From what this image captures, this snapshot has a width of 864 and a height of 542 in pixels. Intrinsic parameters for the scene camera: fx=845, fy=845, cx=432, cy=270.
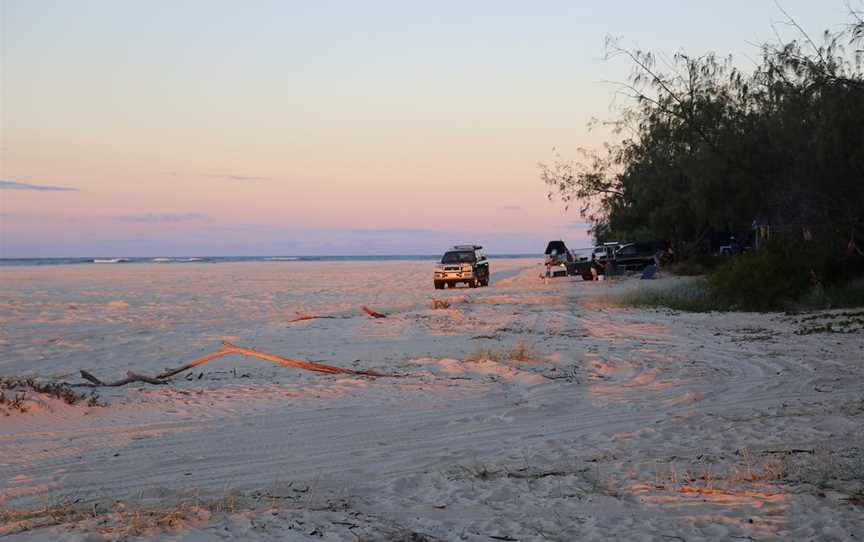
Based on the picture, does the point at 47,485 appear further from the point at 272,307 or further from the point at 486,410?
the point at 272,307

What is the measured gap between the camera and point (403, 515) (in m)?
5.56

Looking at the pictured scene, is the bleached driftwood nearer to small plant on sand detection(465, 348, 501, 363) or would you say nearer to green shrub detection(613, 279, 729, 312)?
small plant on sand detection(465, 348, 501, 363)

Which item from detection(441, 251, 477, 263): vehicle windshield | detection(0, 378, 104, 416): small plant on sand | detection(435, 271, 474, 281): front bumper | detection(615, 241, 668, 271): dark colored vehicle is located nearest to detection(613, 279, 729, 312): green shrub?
detection(435, 271, 474, 281): front bumper

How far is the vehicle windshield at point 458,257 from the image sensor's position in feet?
127

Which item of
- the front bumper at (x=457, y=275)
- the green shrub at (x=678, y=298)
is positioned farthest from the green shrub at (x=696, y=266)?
the front bumper at (x=457, y=275)

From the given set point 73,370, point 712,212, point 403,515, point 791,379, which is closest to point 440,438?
point 403,515

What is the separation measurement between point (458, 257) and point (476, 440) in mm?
31202

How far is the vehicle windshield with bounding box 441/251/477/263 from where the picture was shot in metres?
38.7

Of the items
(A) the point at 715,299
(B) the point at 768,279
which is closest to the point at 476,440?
(B) the point at 768,279

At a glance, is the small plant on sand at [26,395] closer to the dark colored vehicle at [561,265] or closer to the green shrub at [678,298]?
the green shrub at [678,298]

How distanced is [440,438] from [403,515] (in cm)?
244

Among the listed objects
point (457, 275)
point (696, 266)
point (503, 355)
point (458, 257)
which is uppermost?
point (458, 257)

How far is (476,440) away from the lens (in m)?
7.89

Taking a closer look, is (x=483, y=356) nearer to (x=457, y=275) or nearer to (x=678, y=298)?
(x=678, y=298)
